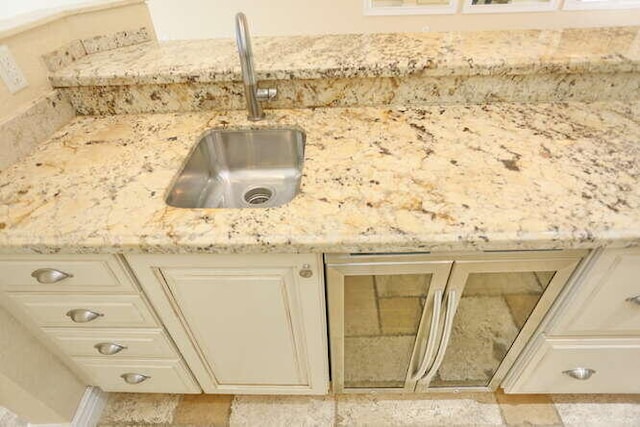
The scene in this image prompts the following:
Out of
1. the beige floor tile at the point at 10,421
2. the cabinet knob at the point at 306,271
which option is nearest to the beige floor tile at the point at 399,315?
the cabinet knob at the point at 306,271

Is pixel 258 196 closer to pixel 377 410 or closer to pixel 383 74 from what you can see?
pixel 383 74

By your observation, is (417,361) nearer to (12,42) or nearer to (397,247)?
(397,247)

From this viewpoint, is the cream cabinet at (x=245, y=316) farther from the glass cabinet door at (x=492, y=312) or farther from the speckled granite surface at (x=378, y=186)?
the glass cabinet door at (x=492, y=312)

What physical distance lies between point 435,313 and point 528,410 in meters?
0.76

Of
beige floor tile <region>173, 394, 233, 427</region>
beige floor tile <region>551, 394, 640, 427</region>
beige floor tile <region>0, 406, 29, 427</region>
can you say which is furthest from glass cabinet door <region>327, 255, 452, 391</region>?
beige floor tile <region>0, 406, 29, 427</region>

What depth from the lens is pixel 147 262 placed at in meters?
0.76

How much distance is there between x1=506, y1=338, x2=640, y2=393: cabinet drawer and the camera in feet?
3.07

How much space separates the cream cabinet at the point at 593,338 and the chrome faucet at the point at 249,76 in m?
0.99

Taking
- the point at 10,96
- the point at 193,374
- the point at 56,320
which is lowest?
the point at 193,374

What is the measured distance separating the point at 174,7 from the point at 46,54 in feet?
10.1

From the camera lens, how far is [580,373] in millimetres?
1009

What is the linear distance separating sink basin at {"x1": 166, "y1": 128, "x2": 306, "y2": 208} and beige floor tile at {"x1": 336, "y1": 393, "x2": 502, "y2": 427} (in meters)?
0.84

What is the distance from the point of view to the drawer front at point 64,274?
2.50 ft

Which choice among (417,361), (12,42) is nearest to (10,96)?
(12,42)
